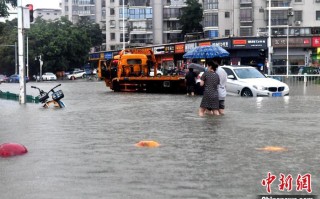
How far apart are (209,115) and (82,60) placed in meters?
78.6

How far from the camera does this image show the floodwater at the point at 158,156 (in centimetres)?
687

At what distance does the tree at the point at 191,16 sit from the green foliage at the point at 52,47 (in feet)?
57.0

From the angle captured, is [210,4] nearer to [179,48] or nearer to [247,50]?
[179,48]

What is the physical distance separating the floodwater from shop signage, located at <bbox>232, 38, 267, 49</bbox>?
46.3m

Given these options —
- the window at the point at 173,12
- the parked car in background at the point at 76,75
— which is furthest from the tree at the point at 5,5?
the window at the point at 173,12

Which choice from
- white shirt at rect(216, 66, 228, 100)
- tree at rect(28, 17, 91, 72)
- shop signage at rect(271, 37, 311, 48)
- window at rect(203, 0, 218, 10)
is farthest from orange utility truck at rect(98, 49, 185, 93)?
tree at rect(28, 17, 91, 72)

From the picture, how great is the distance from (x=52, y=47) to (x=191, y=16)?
21.7m

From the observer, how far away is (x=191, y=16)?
82.9 m

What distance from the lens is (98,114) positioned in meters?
17.5

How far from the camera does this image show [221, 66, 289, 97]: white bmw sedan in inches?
956

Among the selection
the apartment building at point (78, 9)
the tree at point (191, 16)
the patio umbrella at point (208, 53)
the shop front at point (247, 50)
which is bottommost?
the patio umbrella at point (208, 53)

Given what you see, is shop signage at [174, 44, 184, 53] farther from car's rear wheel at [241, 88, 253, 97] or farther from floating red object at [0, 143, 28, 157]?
floating red object at [0, 143, 28, 157]

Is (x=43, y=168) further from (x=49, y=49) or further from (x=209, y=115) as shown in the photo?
(x=49, y=49)

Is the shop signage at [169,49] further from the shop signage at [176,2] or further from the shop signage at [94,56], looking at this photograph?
the shop signage at [94,56]
